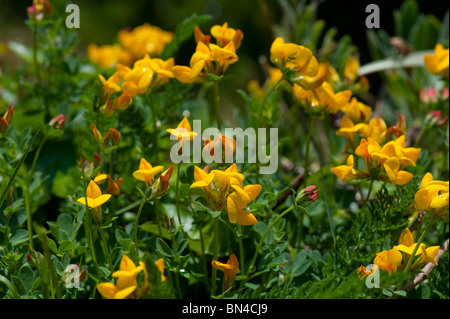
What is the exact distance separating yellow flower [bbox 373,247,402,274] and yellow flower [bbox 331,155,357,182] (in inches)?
4.9

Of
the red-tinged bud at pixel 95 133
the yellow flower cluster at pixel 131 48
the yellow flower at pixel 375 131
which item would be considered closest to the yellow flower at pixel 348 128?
the yellow flower at pixel 375 131

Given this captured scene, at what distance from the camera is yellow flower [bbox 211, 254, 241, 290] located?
2.34 ft

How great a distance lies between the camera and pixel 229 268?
72cm

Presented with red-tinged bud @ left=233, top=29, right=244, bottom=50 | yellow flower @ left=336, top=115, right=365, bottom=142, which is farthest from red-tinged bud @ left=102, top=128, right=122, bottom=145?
yellow flower @ left=336, top=115, right=365, bottom=142

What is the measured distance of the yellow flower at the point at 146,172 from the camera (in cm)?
73

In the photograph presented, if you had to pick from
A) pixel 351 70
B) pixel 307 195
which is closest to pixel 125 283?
pixel 307 195

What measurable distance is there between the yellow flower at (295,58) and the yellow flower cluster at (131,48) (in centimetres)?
63

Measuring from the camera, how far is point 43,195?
1.00 metres

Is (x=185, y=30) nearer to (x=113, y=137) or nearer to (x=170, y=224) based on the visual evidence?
(x=113, y=137)

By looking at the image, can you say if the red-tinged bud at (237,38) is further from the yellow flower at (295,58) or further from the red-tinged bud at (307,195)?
the red-tinged bud at (307,195)
